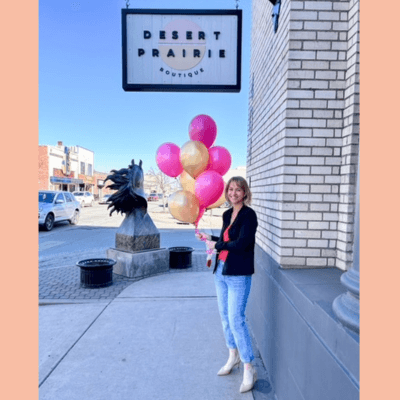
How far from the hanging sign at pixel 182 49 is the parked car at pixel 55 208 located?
37.6ft

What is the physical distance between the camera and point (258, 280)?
3424mm

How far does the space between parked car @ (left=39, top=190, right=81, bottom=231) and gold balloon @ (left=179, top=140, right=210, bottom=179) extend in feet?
39.4

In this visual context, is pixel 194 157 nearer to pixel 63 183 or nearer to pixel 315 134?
pixel 315 134

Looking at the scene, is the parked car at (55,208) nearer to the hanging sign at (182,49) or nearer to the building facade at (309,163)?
the hanging sign at (182,49)

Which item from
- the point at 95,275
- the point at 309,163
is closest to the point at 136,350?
the point at 95,275

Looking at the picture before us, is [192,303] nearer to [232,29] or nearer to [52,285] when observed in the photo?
[52,285]

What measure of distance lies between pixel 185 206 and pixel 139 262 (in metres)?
3.63

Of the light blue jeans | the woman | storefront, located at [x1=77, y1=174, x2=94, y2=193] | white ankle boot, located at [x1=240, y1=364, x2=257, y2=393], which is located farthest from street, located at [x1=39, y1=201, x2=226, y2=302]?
storefront, located at [x1=77, y1=174, x2=94, y2=193]

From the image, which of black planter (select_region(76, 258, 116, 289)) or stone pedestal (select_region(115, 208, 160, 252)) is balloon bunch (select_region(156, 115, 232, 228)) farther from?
stone pedestal (select_region(115, 208, 160, 252))

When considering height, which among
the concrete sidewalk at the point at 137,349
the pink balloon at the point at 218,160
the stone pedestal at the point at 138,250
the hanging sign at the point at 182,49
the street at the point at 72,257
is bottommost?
the street at the point at 72,257

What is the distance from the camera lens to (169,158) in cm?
312

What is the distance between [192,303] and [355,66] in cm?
390

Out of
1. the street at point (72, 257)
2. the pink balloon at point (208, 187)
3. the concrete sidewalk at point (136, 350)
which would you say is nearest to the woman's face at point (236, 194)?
the pink balloon at point (208, 187)

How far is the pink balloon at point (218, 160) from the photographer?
3.07 m
